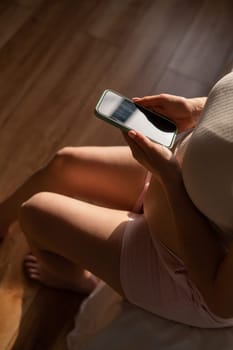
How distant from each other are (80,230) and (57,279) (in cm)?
24

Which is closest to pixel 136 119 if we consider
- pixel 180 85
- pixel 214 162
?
pixel 214 162

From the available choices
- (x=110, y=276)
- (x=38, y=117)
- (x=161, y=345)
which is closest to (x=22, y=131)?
(x=38, y=117)

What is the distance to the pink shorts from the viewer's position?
2.57 ft

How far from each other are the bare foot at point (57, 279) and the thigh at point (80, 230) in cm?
12

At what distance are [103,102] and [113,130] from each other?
50 cm

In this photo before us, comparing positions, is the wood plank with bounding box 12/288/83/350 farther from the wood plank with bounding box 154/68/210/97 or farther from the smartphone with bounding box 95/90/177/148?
the wood plank with bounding box 154/68/210/97

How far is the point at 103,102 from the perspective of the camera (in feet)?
2.76

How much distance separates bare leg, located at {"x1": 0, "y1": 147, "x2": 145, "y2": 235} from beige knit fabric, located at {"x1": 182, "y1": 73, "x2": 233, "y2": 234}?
21 centimetres

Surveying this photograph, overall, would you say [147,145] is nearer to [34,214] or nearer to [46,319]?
[34,214]

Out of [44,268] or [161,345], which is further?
[44,268]

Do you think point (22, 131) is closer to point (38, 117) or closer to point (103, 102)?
point (38, 117)

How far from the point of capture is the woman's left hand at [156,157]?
740mm

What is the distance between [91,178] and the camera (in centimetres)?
97

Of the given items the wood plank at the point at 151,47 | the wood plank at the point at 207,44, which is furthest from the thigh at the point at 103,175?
the wood plank at the point at 207,44
